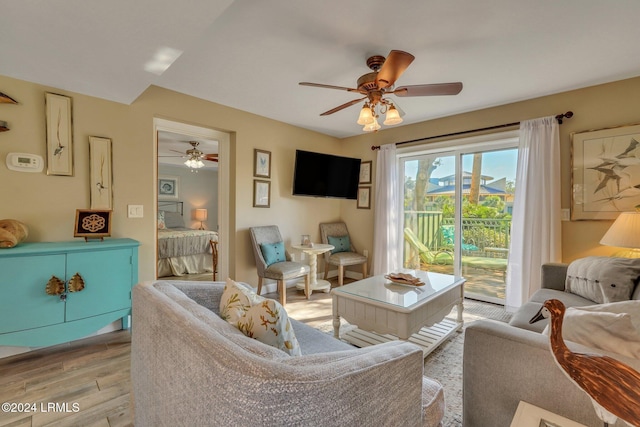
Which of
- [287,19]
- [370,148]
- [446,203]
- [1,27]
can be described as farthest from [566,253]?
[1,27]

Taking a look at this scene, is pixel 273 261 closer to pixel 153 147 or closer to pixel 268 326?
pixel 153 147

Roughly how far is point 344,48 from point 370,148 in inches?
98.8

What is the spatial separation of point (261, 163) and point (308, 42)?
1.94 metres

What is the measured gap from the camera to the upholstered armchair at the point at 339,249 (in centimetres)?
410

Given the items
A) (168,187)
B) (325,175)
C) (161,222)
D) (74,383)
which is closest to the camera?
(74,383)

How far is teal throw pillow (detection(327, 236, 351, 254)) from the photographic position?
446 centimetres

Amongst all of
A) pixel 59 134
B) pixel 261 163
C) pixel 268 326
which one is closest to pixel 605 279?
pixel 268 326

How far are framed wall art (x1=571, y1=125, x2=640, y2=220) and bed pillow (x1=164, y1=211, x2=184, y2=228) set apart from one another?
283 inches

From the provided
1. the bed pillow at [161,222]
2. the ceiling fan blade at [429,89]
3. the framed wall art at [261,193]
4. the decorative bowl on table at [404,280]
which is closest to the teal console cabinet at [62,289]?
the framed wall art at [261,193]

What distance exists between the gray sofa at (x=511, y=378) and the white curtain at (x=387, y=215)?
9.71 ft

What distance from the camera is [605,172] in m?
2.69

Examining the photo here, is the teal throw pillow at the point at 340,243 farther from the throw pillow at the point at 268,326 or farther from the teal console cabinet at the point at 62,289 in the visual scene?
the throw pillow at the point at 268,326

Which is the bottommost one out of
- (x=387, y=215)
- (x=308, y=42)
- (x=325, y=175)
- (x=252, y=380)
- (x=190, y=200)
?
(x=252, y=380)

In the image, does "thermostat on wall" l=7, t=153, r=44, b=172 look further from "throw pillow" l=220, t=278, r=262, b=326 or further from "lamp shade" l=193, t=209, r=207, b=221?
"lamp shade" l=193, t=209, r=207, b=221
